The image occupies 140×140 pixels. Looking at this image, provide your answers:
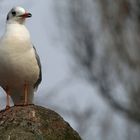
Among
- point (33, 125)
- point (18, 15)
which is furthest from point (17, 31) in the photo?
point (33, 125)

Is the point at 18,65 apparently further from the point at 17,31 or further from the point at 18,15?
the point at 18,15

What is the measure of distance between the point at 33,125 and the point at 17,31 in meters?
1.98

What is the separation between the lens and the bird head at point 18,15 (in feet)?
22.8

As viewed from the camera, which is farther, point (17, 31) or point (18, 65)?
point (17, 31)

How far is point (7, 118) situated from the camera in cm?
496

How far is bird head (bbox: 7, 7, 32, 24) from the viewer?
696cm

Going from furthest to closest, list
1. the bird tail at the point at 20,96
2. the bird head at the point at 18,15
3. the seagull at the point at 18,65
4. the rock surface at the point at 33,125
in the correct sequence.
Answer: the bird head at the point at 18,15, the bird tail at the point at 20,96, the seagull at the point at 18,65, the rock surface at the point at 33,125

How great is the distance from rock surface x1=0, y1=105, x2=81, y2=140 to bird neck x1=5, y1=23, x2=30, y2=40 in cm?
150

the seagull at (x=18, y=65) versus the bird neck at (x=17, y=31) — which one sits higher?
the bird neck at (x=17, y=31)

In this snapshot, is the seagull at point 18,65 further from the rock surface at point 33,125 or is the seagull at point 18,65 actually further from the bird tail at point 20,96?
the rock surface at point 33,125

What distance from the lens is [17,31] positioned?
21.7 feet

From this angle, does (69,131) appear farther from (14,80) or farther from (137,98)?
(137,98)

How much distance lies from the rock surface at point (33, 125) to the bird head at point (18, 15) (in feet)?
6.52

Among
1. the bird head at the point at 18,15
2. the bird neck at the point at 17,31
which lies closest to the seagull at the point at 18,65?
the bird neck at the point at 17,31
